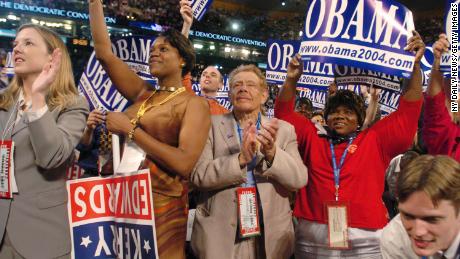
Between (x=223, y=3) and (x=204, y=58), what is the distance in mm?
8922

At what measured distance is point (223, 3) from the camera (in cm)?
3030

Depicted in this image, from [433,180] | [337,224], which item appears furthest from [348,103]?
[433,180]

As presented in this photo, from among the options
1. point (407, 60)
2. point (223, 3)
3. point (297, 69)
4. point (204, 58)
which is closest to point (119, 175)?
point (297, 69)

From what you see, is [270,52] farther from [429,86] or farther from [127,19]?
[127,19]

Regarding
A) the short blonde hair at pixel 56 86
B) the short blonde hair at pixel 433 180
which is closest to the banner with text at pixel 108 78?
the short blonde hair at pixel 56 86

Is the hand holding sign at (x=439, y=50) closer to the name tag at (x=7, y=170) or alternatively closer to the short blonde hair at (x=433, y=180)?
the short blonde hair at (x=433, y=180)

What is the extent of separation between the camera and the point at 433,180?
1.49m

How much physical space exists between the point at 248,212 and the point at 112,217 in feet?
2.26

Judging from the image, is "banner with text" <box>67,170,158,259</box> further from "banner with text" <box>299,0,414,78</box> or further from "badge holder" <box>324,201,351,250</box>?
"banner with text" <box>299,0,414,78</box>

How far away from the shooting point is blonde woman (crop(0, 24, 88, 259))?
1908 mm

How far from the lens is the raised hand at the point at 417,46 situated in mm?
2621

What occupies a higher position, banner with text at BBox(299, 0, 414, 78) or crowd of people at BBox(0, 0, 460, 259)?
banner with text at BBox(299, 0, 414, 78)

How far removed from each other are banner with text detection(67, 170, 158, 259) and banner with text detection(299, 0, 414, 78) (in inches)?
59.3

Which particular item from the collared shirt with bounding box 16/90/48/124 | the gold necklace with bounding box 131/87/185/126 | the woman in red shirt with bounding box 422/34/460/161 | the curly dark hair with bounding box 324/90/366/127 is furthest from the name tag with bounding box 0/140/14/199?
the woman in red shirt with bounding box 422/34/460/161
